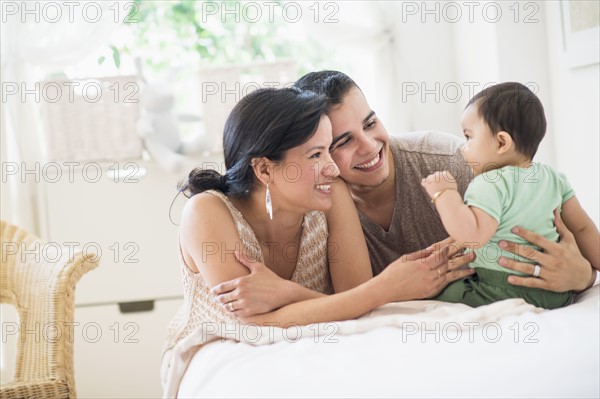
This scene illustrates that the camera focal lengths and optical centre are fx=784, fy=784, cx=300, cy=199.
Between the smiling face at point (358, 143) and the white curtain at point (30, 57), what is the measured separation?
178 centimetres

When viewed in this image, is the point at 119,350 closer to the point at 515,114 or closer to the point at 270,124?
the point at 270,124

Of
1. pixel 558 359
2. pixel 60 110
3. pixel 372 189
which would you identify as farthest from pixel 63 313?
pixel 558 359

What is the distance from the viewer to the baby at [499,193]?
5.19 ft

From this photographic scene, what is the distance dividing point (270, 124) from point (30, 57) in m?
1.97

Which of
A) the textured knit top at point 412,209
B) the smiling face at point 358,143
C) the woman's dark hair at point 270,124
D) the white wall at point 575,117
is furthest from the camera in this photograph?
the white wall at point 575,117

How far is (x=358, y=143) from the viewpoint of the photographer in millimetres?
1927

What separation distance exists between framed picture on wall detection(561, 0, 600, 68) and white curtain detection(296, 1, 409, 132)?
2.93 ft

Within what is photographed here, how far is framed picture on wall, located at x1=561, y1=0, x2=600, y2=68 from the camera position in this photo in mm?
2463

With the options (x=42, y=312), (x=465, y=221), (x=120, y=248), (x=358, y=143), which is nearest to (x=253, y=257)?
(x=358, y=143)

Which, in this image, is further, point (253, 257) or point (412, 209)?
point (412, 209)

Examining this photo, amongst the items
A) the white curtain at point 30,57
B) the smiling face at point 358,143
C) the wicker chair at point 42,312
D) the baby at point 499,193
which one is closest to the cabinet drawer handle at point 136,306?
the white curtain at point 30,57

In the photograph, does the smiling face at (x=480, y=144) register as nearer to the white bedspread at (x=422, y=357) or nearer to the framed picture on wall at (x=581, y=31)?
the white bedspread at (x=422, y=357)

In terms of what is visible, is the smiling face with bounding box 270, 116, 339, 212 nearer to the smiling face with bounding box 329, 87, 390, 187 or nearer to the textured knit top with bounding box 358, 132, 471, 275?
the smiling face with bounding box 329, 87, 390, 187

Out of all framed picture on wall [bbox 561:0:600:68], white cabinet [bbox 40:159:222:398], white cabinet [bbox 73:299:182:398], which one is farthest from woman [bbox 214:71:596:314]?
white cabinet [bbox 73:299:182:398]
